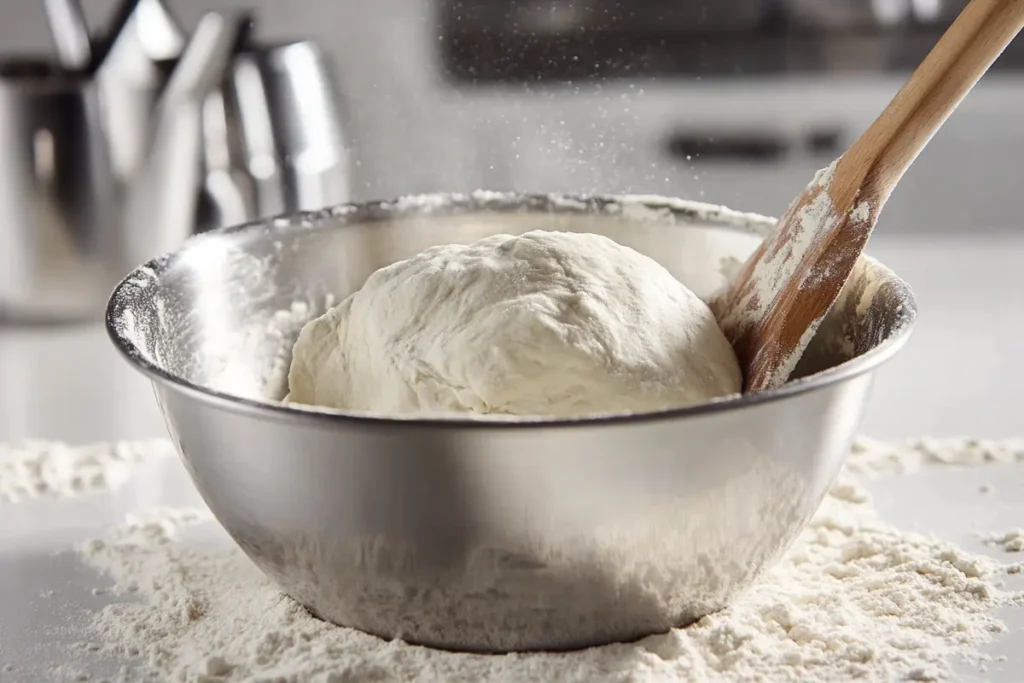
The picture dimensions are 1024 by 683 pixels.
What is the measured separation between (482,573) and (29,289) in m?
0.91

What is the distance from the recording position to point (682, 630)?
26.4 inches

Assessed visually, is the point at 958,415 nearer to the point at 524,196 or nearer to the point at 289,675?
the point at 524,196

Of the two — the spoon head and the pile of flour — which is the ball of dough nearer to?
the spoon head

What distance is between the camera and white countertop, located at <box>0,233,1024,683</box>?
80 cm

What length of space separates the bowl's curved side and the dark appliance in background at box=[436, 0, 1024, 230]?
131 cm

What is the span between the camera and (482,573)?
597mm

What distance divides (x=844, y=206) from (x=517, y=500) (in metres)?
0.32

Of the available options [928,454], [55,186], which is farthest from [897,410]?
[55,186]

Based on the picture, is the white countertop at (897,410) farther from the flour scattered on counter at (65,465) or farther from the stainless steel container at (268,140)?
the stainless steel container at (268,140)

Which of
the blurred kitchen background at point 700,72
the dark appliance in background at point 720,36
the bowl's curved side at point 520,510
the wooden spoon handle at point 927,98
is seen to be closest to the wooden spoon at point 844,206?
the wooden spoon handle at point 927,98

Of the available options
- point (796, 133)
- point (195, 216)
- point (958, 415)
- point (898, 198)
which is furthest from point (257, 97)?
point (898, 198)

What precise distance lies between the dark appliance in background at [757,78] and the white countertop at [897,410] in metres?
0.45

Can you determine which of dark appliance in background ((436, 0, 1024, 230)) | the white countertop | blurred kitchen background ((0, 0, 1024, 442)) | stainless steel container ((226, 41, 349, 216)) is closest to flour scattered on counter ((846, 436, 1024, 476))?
the white countertop

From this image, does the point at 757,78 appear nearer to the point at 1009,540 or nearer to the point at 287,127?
the point at 287,127
